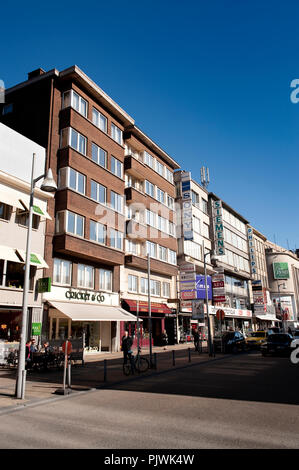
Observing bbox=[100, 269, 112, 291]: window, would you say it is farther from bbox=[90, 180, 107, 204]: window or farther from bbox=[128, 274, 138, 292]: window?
bbox=[90, 180, 107, 204]: window

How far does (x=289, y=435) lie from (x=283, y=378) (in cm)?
817

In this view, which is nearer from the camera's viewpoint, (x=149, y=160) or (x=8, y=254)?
(x=8, y=254)

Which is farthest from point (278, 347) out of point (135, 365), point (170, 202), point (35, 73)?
point (35, 73)

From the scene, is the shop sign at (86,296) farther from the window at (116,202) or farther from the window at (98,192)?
the window at (116,202)

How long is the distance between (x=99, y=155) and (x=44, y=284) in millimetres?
12041

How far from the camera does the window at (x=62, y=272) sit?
2428 cm

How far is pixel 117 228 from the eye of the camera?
29.9 m

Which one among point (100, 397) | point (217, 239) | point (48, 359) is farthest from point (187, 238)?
point (100, 397)

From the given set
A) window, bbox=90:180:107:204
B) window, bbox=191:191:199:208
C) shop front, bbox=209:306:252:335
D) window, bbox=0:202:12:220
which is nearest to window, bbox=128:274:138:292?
window, bbox=90:180:107:204

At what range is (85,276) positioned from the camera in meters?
26.9

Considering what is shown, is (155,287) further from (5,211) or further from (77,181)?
A: (5,211)

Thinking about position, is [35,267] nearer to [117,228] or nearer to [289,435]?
[117,228]

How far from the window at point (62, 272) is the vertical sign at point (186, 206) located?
19.7m

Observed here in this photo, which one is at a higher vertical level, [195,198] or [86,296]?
[195,198]
